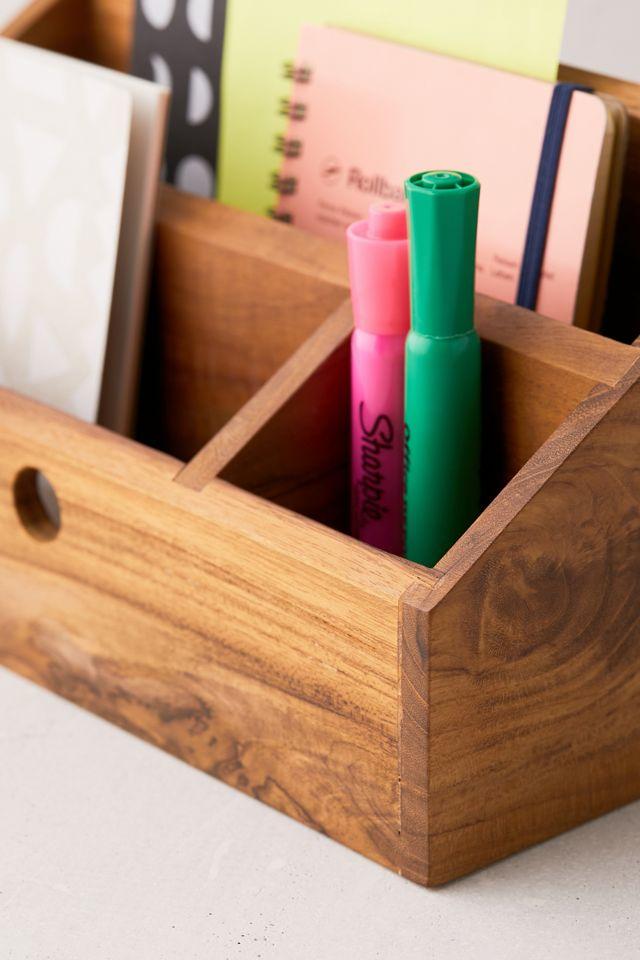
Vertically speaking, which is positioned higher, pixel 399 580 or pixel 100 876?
pixel 399 580

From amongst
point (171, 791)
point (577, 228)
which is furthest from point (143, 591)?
point (577, 228)

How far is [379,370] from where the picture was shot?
18.6 inches

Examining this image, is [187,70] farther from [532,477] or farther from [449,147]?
[532,477]

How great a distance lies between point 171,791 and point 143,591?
63 millimetres

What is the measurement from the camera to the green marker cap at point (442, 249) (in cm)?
43

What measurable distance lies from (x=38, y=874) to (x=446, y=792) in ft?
0.40

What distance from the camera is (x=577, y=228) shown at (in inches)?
19.2

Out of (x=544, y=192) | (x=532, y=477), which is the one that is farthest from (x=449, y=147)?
(x=532, y=477)

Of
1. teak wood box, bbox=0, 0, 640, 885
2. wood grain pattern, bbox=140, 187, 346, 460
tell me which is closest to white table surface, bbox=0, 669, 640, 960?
teak wood box, bbox=0, 0, 640, 885

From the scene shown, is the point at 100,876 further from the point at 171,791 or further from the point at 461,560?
the point at 461,560

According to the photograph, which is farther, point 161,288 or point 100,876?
point 161,288

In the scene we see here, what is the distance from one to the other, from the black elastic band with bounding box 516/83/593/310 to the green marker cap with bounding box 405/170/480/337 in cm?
5

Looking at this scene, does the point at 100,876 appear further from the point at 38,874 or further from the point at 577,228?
the point at 577,228

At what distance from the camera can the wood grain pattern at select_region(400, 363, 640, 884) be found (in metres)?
0.41
